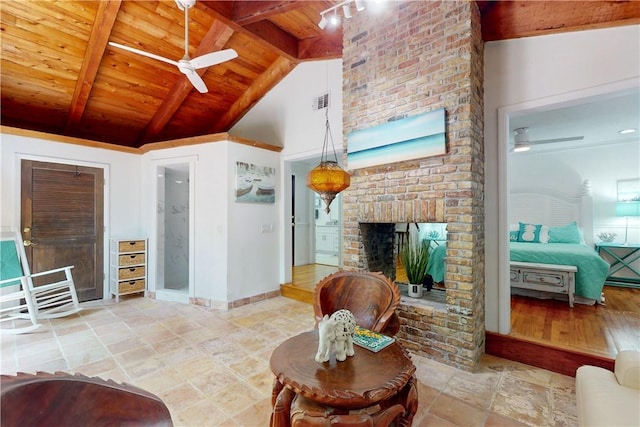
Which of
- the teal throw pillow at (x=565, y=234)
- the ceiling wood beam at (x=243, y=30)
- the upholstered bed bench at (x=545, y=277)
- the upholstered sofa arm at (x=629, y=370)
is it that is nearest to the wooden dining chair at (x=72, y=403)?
the upholstered sofa arm at (x=629, y=370)

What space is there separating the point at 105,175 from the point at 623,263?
867cm

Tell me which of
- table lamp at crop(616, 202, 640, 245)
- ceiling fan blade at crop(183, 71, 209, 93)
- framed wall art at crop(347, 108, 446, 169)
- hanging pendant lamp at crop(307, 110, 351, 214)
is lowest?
table lamp at crop(616, 202, 640, 245)

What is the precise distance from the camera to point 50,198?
4004 millimetres

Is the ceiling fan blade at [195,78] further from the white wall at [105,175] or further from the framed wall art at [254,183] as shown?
the white wall at [105,175]

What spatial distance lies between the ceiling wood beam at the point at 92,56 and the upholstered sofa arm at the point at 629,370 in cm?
522

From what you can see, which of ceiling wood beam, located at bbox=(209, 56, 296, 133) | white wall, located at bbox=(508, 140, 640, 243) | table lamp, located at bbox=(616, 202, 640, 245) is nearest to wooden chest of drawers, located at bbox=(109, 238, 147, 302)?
ceiling wood beam, located at bbox=(209, 56, 296, 133)

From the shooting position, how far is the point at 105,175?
450 cm

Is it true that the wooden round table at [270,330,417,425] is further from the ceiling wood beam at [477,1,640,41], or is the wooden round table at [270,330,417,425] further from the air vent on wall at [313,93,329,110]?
the air vent on wall at [313,93,329,110]

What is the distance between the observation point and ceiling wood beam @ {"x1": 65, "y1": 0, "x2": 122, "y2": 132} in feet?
10.5

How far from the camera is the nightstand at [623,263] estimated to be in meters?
4.59

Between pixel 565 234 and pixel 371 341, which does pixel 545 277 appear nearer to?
pixel 565 234

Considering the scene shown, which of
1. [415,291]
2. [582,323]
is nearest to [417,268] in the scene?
[415,291]

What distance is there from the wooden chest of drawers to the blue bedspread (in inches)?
174

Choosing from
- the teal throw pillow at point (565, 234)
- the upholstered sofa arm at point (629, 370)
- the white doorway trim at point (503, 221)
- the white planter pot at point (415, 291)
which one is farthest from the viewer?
the teal throw pillow at point (565, 234)
